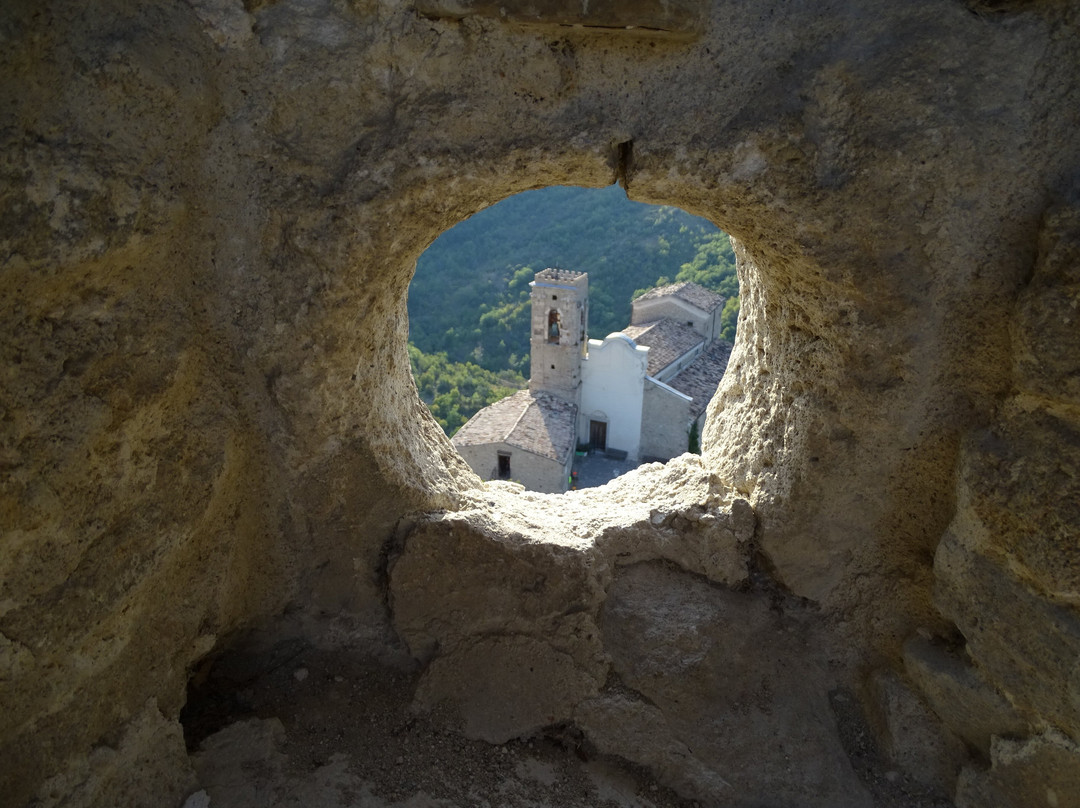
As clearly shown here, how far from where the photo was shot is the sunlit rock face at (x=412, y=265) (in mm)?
2133

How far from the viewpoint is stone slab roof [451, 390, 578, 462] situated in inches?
477

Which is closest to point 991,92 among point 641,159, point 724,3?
point 724,3

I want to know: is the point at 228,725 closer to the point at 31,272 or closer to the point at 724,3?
the point at 31,272

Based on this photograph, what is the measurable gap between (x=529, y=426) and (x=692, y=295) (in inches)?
188

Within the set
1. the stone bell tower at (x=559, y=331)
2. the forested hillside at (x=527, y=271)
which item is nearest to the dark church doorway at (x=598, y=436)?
the stone bell tower at (x=559, y=331)

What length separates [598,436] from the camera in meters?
14.6

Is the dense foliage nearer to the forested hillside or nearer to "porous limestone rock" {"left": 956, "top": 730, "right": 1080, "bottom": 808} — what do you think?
the forested hillside

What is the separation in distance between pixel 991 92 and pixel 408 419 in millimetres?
2170

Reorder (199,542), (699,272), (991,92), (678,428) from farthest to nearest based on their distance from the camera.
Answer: (699,272) < (678,428) < (199,542) < (991,92)

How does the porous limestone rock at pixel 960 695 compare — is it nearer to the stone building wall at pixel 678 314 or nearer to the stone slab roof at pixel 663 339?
the stone slab roof at pixel 663 339

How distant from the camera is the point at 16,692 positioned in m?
2.12

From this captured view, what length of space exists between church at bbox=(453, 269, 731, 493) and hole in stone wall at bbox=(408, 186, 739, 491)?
24mm

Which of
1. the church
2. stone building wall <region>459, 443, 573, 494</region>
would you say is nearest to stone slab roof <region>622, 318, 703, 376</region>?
the church

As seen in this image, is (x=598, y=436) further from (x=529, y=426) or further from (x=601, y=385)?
(x=529, y=426)
